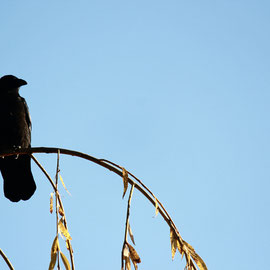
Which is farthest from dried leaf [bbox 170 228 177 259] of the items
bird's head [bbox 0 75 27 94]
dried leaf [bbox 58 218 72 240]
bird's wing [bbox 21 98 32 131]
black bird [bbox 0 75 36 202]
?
bird's head [bbox 0 75 27 94]

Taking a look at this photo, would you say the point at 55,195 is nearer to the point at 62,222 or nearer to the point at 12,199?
the point at 62,222

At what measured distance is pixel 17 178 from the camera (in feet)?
16.3

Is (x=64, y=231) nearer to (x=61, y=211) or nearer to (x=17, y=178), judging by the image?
(x=61, y=211)

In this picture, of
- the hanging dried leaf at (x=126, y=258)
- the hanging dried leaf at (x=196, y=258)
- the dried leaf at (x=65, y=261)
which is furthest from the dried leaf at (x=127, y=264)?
the hanging dried leaf at (x=196, y=258)

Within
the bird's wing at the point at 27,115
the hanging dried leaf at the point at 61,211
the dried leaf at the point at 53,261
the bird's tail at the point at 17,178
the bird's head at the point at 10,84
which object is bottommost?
the dried leaf at the point at 53,261

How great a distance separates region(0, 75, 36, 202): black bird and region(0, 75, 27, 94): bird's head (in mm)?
117

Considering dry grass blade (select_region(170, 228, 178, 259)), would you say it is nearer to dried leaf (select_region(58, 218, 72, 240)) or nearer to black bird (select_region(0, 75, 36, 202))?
dried leaf (select_region(58, 218, 72, 240))

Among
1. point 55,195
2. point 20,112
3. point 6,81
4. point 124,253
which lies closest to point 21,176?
point 20,112

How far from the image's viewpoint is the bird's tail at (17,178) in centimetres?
479

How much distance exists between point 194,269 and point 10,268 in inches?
34.7

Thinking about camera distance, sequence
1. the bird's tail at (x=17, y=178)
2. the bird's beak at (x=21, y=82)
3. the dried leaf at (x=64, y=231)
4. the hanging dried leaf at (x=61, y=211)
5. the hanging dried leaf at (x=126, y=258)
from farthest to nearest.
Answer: the bird's beak at (x=21, y=82)
the bird's tail at (x=17, y=178)
the hanging dried leaf at (x=61, y=211)
the dried leaf at (x=64, y=231)
the hanging dried leaf at (x=126, y=258)

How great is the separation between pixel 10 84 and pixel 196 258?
385cm

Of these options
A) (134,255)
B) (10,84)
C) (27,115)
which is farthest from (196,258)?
(10,84)

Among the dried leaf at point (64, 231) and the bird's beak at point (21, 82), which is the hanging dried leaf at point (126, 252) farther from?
the bird's beak at point (21, 82)
